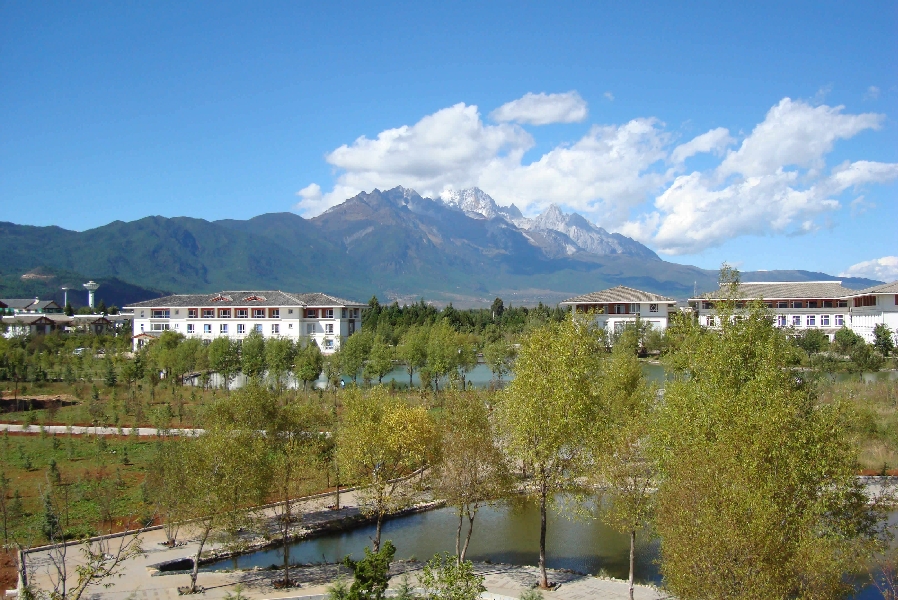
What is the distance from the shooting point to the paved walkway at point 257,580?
14.0 m

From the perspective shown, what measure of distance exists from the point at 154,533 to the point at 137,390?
2427cm

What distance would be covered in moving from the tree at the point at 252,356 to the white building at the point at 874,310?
47.3 meters

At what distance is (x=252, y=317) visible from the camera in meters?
60.9

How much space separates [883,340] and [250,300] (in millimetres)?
51766

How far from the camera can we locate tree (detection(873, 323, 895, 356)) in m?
49.9

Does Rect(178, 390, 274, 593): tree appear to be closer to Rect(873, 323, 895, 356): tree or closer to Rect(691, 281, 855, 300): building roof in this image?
Rect(873, 323, 895, 356): tree

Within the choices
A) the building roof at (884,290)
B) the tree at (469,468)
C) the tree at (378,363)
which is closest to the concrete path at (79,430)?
the tree at (378,363)

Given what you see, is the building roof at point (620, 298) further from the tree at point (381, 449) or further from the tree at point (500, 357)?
the tree at point (381, 449)

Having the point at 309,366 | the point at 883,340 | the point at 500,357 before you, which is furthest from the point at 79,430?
the point at 883,340

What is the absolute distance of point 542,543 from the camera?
579 inches

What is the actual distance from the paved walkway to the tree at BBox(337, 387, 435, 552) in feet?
5.50

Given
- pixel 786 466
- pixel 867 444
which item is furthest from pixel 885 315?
pixel 786 466

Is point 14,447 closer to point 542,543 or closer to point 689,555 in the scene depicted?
point 542,543

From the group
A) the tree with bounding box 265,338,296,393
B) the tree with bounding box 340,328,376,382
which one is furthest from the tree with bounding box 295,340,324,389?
the tree with bounding box 340,328,376,382
